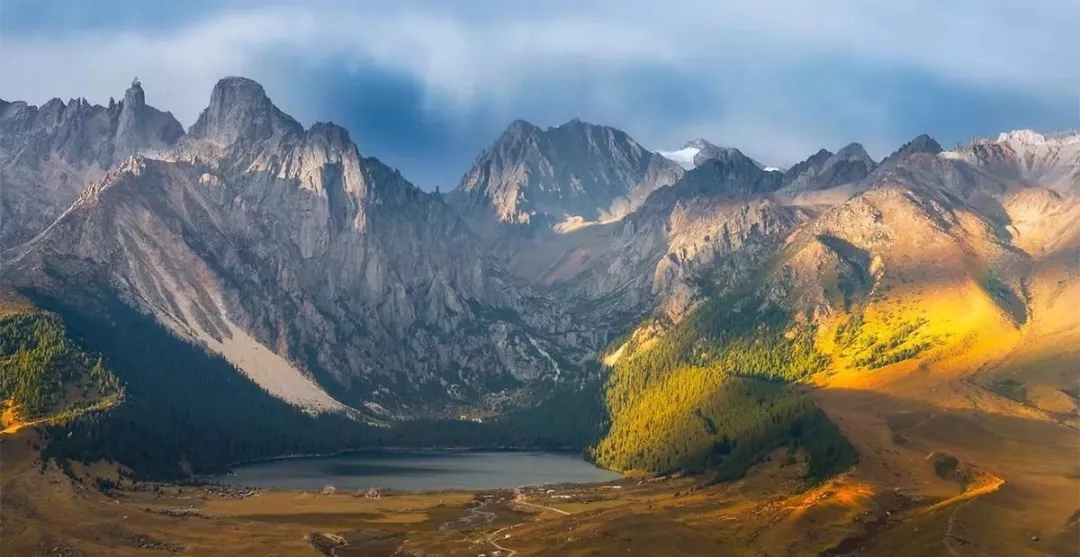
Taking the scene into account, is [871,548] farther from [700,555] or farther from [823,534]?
[700,555]

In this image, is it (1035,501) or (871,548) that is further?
(1035,501)

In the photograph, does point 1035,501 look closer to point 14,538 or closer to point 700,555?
point 700,555

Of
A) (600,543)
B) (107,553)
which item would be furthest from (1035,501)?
(107,553)

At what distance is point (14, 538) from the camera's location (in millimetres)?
194000

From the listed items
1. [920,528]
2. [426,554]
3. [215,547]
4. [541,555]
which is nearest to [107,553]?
[215,547]

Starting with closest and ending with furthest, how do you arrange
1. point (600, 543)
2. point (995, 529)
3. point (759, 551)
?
point (995, 529) < point (759, 551) < point (600, 543)

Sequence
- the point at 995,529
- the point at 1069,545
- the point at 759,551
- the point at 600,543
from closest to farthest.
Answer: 1. the point at 1069,545
2. the point at 995,529
3. the point at 759,551
4. the point at 600,543

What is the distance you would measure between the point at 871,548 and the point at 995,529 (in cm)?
1883

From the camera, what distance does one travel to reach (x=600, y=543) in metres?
194

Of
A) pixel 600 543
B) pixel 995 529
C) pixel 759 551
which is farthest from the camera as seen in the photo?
pixel 600 543

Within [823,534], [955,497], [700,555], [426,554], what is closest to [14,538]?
[426,554]

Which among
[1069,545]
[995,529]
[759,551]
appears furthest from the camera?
[759,551]

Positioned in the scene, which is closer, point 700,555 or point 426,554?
point 700,555

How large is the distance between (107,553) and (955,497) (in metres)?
152
